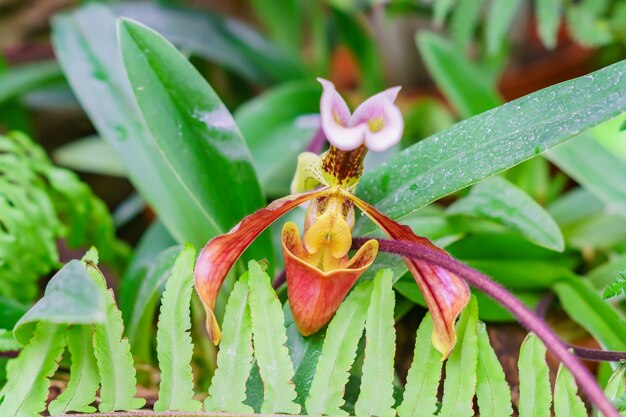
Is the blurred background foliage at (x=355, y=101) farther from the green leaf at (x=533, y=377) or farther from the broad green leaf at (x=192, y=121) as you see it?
the green leaf at (x=533, y=377)

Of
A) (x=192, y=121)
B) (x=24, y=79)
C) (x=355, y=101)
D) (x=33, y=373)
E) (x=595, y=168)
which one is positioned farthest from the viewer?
(x=355, y=101)

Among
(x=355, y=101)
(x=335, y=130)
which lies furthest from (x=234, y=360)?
(x=355, y=101)

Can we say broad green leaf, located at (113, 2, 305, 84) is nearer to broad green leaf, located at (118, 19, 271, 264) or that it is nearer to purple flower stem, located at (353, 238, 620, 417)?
broad green leaf, located at (118, 19, 271, 264)

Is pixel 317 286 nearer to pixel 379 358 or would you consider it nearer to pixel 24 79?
pixel 379 358

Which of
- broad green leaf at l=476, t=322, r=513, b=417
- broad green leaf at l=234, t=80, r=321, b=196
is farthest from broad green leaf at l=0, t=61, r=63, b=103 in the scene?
broad green leaf at l=476, t=322, r=513, b=417

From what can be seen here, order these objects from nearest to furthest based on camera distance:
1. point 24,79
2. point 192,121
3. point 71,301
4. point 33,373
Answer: point 71,301 → point 33,373 → point 192,121 → point 24,79

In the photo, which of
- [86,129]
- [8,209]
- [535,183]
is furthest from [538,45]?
[8,209]
